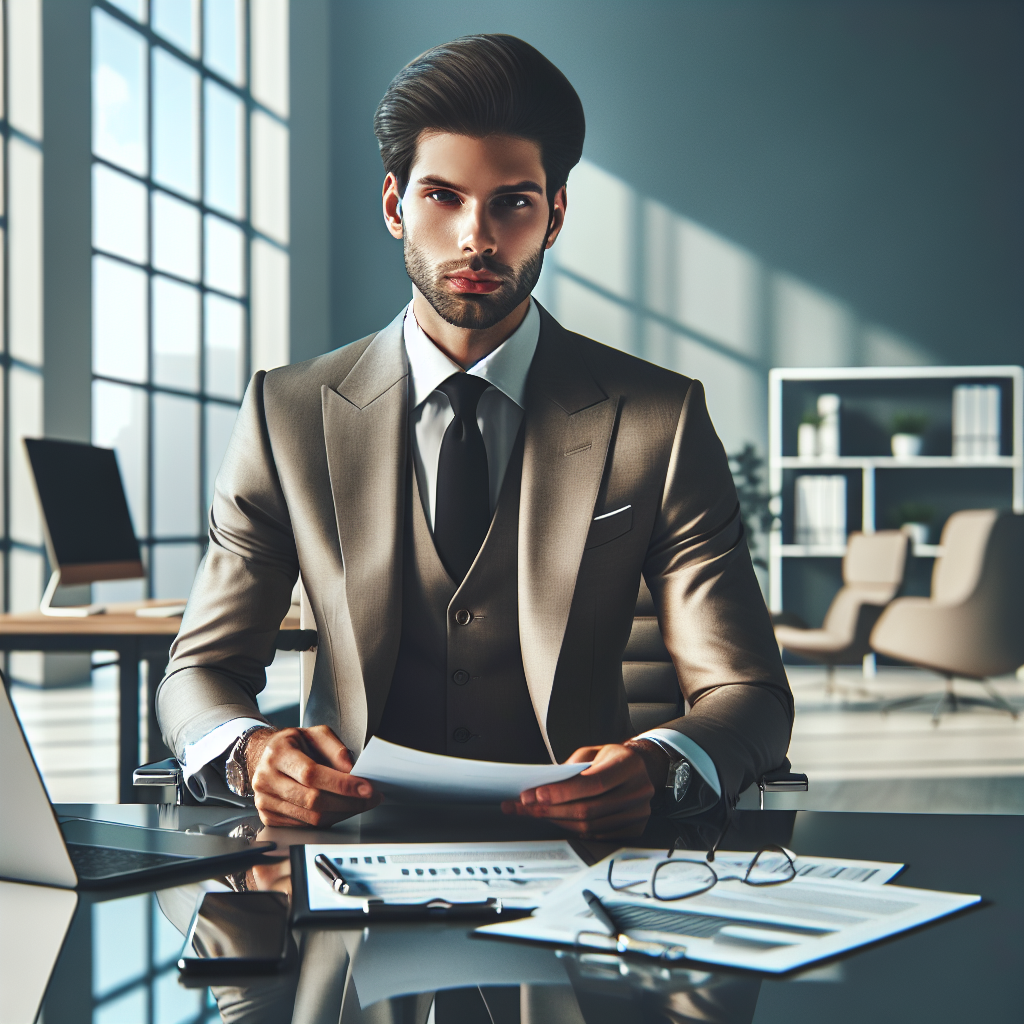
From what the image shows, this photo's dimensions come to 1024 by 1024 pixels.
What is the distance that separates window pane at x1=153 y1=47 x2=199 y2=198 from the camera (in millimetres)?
7086

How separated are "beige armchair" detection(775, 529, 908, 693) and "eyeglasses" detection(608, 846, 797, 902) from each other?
18.4ft

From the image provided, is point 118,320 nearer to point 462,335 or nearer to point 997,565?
point 997,565

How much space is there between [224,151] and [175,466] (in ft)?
7.93

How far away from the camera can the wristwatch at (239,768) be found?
1.09 meters

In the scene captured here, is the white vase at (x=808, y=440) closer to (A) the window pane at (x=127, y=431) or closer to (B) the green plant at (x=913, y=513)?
(B) the green plant at (x=913, y=513)

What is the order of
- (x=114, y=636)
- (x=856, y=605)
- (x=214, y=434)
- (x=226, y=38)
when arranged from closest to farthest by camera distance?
(x=114, y=636) < (x=856, y=605) < (x=214, y=434) < (x=226, y=38)

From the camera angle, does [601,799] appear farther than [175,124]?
No

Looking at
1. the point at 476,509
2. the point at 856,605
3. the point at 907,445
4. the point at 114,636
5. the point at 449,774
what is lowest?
the point at 856,605

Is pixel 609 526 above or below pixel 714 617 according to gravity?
above

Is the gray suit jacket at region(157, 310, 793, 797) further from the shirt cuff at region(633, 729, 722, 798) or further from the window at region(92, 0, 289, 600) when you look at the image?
the window at region(92, 0, 289, 600)

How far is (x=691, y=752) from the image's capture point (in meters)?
1.07

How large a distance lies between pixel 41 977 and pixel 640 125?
27.5 ft

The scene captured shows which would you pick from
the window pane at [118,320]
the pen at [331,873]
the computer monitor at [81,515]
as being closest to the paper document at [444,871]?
the pen at [331,873]

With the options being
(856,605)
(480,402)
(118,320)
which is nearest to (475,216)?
(480,402)
